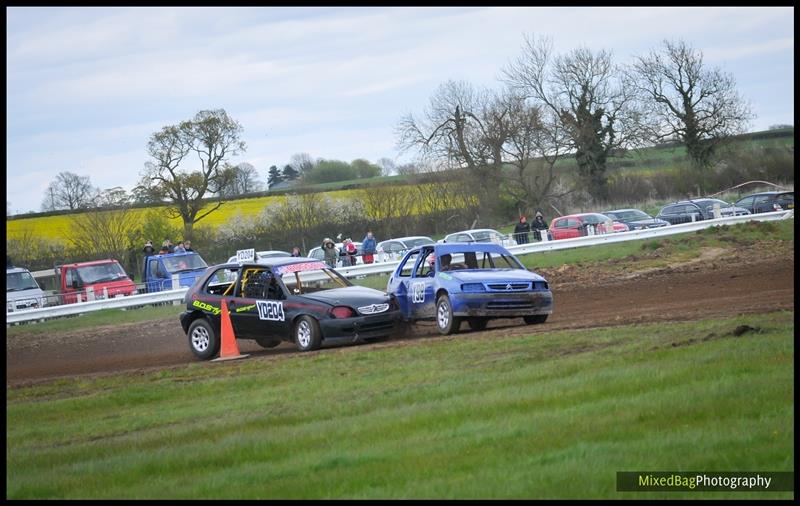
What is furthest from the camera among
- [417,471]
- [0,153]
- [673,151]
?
[673,151]

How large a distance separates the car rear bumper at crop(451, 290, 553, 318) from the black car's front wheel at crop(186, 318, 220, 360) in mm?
3865

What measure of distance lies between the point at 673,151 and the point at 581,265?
107 feet

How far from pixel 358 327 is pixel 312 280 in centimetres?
181

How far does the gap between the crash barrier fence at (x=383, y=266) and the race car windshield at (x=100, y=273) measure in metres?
2.85

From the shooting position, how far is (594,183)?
57.7 meters

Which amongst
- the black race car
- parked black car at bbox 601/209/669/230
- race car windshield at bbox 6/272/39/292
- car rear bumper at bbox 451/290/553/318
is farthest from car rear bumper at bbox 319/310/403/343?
parked black car at bbox 601/209/669/230

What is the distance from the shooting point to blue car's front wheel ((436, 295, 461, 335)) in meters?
17.4

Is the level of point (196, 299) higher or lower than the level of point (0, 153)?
lower

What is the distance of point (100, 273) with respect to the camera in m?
34.4

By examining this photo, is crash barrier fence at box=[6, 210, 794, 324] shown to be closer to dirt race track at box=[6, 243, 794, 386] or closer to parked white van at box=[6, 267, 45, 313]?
parked white van at box=[6, 267, 45, 313]

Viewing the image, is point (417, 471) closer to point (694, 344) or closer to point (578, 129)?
point (694, 344)

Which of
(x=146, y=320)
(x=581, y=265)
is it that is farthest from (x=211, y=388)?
(x=581, y=265)

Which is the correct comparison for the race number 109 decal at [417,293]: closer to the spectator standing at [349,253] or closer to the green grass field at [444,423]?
the green grass field at [444,423]

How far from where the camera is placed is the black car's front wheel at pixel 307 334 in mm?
17188
